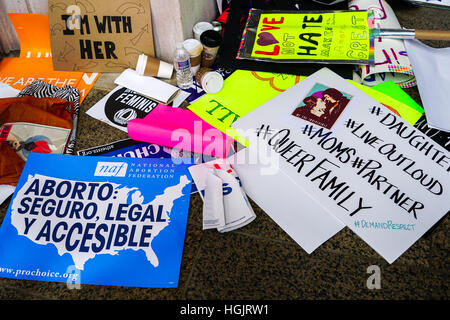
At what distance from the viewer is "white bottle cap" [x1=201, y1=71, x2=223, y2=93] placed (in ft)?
2.60

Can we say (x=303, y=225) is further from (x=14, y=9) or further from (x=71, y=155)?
(x=14, y=9)

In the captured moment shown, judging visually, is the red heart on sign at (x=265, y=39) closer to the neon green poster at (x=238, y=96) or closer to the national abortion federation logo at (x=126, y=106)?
the neon green poster at (x=238, y=96)

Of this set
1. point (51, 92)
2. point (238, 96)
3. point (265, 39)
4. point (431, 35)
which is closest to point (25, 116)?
point (51, 92)

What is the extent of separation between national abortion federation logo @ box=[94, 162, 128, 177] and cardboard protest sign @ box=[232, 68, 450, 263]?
0.83 feet

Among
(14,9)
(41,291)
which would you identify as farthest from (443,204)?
(14,9)

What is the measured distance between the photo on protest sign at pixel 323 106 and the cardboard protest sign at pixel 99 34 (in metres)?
0.41

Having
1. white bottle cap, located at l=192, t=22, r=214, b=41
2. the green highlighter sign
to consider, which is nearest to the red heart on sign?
the green highlighter sign

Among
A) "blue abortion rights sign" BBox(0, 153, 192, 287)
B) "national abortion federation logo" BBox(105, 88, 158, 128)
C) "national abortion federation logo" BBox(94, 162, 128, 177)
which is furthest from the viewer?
"national abortion federation logo" BBox(105, 88, 158, 128)

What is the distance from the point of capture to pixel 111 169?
656 mm

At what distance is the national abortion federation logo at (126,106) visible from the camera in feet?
2.49

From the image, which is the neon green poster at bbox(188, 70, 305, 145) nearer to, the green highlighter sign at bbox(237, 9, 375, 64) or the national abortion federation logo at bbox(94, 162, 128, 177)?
the green highlighter sign at bbox(237, 9, 375, 64)

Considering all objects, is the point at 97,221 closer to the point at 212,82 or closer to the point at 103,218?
the point at 103,218

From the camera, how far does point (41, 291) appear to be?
53cm
